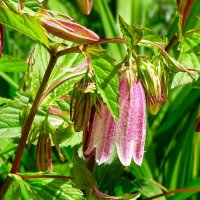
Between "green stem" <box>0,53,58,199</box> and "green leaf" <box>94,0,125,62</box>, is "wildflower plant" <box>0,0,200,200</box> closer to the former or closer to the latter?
"green stem" <box>0,53,58,199</box>

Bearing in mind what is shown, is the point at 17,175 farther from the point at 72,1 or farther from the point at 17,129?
the point at 72,1

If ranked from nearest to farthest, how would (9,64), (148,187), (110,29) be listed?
(9,64)
(148,187)
(110,29)

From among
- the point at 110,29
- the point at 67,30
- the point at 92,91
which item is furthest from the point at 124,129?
the point at 110,29

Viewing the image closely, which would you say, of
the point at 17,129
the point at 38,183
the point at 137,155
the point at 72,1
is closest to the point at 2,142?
the point at 17,129

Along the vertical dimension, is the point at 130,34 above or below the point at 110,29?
above

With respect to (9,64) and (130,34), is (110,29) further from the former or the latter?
(130,34)

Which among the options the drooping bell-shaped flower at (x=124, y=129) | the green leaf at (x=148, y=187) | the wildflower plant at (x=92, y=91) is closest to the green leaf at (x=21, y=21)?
the wildflower plant at (x=92, y=91)

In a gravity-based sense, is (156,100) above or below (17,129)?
above
